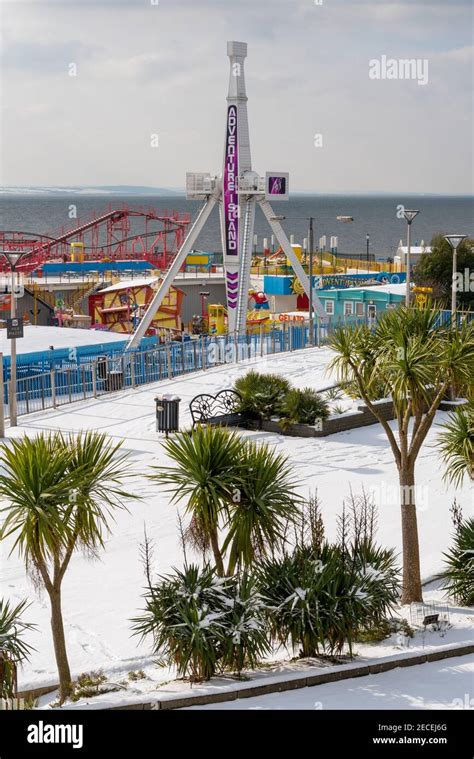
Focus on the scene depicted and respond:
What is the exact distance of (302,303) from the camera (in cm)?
5122

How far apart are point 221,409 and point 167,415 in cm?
171

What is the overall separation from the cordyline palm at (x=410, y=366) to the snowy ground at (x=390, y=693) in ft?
6.65

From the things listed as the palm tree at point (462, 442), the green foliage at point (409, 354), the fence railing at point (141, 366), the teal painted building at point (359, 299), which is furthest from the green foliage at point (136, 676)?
the teal painted building at point (359, 299)

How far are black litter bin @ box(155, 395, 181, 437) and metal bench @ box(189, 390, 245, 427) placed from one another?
18.2 inches

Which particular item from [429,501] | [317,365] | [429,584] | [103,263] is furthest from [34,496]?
[103,263]

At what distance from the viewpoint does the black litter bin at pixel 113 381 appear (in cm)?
2486

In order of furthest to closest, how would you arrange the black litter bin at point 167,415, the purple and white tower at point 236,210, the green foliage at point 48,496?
the purple and white tower at point 236,210 → the black litter bin at point 167,415 → the green foliage at point 48,496

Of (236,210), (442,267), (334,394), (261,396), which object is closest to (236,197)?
(236,210)

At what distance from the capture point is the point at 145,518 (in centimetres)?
1465

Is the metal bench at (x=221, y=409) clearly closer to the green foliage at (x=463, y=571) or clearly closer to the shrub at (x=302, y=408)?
the shrub at (x=302, y=408)

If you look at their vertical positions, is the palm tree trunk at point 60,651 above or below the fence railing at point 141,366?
below

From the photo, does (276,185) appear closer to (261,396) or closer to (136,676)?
(261,396)

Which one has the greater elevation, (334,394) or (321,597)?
(334,394)
